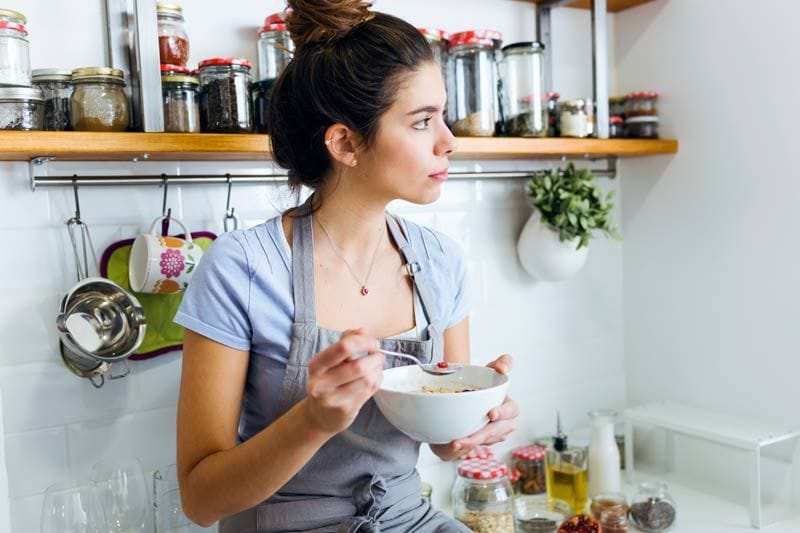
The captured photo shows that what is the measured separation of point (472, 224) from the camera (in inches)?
73.7

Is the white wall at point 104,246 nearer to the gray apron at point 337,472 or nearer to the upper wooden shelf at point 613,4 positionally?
the upper wooden shelf at point 613,4

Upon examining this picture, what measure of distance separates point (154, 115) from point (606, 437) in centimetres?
121

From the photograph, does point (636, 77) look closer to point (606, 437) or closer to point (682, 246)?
point (682, 246)

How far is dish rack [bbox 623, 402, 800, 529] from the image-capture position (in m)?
1.66

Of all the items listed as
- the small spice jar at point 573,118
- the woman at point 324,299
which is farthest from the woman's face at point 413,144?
the small spice jar at point 573,118

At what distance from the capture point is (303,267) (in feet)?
4.04

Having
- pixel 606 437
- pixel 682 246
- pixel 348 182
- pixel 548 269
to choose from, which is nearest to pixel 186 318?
pixel 348 182

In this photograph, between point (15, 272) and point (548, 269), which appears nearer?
point (15, 272)

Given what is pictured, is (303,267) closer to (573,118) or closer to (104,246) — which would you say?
(104,246)

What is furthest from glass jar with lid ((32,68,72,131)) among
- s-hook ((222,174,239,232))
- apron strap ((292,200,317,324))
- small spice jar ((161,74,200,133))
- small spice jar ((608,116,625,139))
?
small spice jar ((608,116,625,139))

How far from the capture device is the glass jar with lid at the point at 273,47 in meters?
1.47

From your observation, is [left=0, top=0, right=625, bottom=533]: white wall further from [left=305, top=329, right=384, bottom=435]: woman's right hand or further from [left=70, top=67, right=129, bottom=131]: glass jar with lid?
[left=305, top=329, right=384, bottom=435]: woman's right hand

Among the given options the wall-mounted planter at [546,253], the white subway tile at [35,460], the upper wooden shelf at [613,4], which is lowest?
the white subway tile at [35,460]

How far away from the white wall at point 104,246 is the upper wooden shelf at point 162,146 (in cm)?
7
